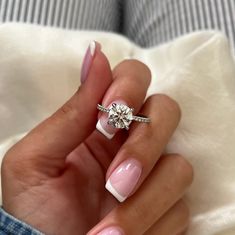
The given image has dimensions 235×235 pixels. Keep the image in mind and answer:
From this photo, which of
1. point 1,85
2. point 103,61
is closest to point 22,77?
point 1,85

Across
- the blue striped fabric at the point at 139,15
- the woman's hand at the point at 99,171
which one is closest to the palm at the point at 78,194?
the woman's hand at the point at 99,171

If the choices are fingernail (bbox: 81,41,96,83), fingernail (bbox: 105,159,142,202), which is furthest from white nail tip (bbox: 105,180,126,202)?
fingernail (bbox: 81,41,96,83)

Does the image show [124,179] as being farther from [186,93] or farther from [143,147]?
[186,93]

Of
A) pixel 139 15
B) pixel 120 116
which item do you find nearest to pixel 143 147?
pixel 120 116

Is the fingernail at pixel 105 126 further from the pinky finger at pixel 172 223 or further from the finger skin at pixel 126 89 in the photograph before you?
the pinky finger at pixel 172 223

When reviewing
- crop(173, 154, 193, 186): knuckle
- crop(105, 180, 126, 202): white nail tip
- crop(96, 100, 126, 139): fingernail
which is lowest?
crop(173, 154, 193, 186): knuckle

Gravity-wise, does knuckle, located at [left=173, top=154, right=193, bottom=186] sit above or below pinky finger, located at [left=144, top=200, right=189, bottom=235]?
above

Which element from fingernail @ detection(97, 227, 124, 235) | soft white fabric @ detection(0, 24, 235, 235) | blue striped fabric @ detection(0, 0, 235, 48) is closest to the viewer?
fingernail @ detection(97, 227, 124, 235)

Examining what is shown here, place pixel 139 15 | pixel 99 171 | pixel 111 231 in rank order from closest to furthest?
1. pixel 111 231
2. pixel 99 171
3. pixel 139 15

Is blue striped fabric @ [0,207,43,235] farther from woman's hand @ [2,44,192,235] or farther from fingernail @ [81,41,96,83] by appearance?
fingernail @ [81,41,96,83]
